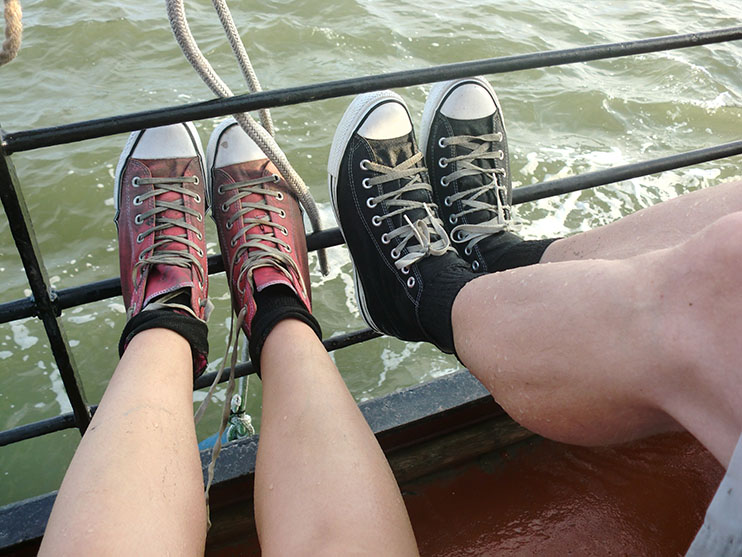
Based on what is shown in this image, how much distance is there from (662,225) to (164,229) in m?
1.04

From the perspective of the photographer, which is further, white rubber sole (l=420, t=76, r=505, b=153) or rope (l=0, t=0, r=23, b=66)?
white rubber sole (l=420, t=76, r=505, b=153)

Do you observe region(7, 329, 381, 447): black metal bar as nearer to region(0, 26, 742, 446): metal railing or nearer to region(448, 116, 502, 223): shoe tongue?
region(0, 26, 742, 446): metal railing

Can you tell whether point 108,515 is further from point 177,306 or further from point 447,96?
point 447,96

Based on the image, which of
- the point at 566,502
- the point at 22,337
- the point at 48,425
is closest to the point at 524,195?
the point at 566,502

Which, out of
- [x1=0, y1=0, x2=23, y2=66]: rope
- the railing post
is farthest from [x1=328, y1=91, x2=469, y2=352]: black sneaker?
[x1=0, y1=0, x2=23, y2=66]: rope

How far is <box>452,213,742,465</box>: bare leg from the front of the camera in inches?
29.1

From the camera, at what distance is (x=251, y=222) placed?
153 centimetres

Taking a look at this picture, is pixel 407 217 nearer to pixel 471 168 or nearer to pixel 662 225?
pixel 471 168

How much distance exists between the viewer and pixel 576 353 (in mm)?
873

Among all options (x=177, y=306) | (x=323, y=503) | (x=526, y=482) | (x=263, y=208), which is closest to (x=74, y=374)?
(x=177, y=306)

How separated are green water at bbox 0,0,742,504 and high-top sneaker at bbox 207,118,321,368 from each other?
1913mm

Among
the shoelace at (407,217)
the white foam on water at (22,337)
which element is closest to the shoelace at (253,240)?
the shoelace at (407,217)

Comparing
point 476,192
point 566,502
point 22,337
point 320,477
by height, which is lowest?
point 22,337

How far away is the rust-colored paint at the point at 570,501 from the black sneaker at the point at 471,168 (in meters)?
0.47
